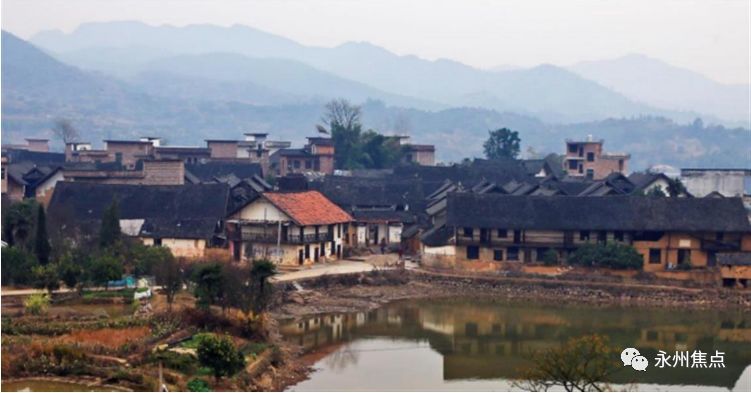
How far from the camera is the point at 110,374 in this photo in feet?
55.5

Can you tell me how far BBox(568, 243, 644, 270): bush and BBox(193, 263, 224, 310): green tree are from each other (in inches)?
546

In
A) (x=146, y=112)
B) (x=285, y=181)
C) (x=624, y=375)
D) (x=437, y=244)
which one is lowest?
(x=624, y=375)

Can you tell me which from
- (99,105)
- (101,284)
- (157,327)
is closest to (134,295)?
(101,284)

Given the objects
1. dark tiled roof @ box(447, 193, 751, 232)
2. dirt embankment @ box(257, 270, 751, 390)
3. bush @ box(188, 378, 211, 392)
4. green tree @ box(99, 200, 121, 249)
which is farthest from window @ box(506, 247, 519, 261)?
bush @ box(188, 378, 211, 392)

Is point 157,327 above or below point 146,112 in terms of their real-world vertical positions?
below

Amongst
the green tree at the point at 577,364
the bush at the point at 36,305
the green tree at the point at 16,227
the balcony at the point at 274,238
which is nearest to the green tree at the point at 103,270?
the bush at the point at 36,305

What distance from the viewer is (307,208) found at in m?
34.5

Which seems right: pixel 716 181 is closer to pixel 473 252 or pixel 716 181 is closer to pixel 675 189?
pixel 675 189

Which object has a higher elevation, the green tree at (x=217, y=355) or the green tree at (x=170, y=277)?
the green tree at (x=170, y=277)

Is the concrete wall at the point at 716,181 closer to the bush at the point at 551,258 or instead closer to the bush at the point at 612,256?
the bush at the point at 612,256

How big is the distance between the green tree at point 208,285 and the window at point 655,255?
52.3 ft

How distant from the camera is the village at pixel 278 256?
19.6 metres

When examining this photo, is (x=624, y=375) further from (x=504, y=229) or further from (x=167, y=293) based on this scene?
(x=504, y=229)

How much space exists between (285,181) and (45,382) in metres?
20.6
